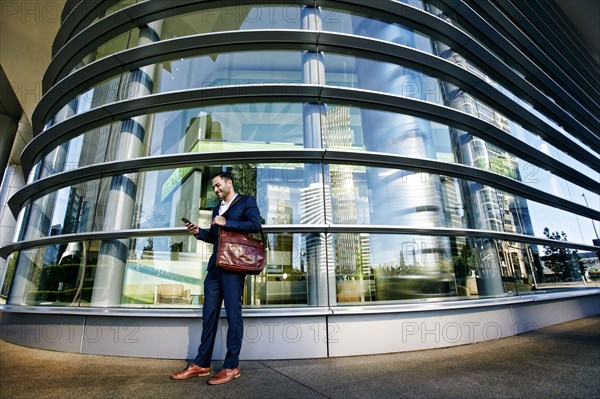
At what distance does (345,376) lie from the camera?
100 inches

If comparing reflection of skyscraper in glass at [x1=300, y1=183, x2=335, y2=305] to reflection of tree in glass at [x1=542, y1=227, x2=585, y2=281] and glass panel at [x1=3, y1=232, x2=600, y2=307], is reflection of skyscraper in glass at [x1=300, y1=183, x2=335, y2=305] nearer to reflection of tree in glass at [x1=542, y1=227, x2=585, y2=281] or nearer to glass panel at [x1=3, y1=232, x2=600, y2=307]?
glass panel at [x1=3, y1=232, x2=600, y2=307]

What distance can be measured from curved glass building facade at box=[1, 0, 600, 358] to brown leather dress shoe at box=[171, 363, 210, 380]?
674mm

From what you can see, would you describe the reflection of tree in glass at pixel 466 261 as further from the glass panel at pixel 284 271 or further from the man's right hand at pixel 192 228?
the man's right hand at pixel 192 228

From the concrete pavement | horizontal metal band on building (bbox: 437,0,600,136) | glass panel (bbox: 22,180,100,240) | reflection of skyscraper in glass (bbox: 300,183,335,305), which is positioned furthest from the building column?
horizontal metal band on building (bbox: 437,0,600,136)

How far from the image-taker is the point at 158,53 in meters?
4.39

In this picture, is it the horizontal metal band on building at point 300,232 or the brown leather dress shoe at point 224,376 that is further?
the horizontal metal band on building at point 300,232

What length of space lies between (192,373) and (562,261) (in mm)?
7881

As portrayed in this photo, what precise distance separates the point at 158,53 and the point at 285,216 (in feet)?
10.5

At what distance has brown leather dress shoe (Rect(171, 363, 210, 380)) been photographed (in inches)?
97.6

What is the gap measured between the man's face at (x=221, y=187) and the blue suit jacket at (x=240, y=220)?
13 centimetres

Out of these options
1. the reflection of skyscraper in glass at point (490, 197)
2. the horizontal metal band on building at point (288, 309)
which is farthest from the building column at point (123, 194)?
the reflection of skyscraper in glass at point (490, 197)

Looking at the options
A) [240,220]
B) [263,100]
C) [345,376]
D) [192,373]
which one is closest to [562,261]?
[345,376]

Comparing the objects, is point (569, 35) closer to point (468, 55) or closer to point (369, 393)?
point (468, 55)

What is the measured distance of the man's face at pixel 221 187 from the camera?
9.41 feet
